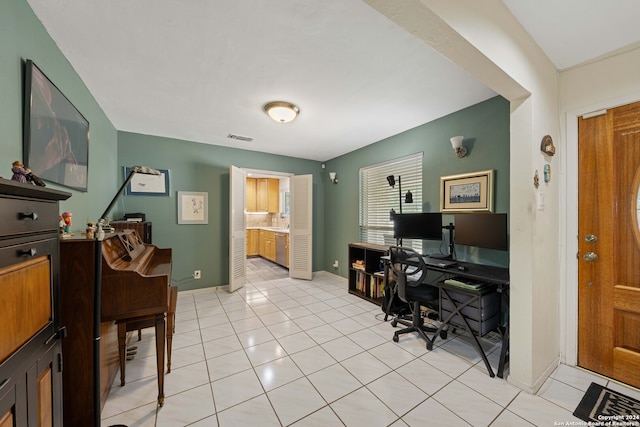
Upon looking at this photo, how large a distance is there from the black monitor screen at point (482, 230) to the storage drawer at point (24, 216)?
2.93 m

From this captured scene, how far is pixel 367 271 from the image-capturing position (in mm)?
3590

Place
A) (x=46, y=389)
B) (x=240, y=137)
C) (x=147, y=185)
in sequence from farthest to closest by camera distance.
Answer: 1. (x=240, y=137)
2. (x=147, y=185)
3. (x=46, y=389)

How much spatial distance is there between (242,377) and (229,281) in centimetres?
228

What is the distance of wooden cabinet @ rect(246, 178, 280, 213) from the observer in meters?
6.85

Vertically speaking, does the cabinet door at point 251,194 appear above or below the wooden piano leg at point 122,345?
above

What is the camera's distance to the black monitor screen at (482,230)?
220cm

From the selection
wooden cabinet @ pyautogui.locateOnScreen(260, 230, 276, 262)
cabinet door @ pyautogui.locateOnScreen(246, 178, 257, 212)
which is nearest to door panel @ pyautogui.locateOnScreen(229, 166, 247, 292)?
wooden cabinet @ pyautogui.locateOnScreen(260, 230, 276, 262)

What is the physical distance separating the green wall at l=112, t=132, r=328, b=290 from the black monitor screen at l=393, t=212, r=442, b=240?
2.68 m

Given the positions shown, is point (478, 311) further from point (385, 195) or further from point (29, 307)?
point (29, 307)

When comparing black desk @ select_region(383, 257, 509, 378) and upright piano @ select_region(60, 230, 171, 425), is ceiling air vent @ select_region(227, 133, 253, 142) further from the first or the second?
black desk @ select_region(383, 257, 509, 378)

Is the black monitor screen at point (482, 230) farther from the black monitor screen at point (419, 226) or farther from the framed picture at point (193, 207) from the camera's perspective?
the framed picture at point (193, 207)

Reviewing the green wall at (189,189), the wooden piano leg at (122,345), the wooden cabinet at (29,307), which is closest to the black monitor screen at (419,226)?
the green wall at (189,189)


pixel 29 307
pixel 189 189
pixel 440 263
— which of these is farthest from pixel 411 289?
pixel 189 189

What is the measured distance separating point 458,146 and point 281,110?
196 cm
